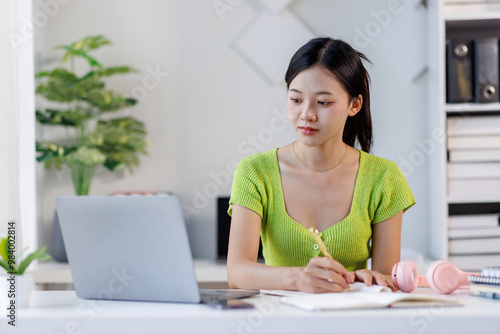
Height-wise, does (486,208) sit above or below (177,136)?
below

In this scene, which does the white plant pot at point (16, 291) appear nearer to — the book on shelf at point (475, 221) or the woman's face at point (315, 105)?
the woman's face at point (315, 105)

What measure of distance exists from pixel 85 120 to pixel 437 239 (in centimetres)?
179

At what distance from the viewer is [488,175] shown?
2881 millimetres

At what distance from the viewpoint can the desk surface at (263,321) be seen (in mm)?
992

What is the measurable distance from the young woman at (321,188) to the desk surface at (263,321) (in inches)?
18.9

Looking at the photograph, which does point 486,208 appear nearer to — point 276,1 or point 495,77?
point 495,77

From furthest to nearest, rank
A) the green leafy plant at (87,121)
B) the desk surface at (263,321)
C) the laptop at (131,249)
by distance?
the green leafy plant at (87,121), the laptop at (131,249), the desk surface at (263,321)

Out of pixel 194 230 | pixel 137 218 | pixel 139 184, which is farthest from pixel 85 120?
pixel 137 218

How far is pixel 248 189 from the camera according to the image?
1678 millimetres

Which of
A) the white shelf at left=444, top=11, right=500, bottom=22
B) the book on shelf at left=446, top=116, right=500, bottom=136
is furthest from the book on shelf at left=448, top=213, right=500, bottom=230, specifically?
the white shelf at left=444, top=11, right=500, bottom=22

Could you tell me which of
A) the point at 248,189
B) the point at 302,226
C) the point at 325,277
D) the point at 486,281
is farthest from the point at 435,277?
the point at 248,189

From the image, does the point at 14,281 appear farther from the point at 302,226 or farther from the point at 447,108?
the point at 447,108

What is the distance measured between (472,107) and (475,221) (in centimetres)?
51

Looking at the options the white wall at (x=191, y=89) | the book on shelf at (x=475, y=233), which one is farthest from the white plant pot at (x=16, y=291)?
the book on shelf at (x=475, y=233)
